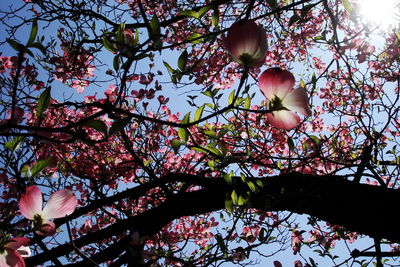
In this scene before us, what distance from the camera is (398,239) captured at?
1.67 meters

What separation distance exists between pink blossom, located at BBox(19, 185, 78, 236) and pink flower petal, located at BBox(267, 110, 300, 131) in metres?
0.61

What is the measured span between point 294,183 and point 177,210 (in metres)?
0.88

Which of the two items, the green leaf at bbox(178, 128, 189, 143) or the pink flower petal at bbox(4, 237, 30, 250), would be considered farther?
the green leaf at bbox(178, 128, 189, 143)

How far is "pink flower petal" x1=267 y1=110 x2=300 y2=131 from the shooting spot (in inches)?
29.5

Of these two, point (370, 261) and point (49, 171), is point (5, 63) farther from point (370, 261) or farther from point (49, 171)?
point (370, 261)

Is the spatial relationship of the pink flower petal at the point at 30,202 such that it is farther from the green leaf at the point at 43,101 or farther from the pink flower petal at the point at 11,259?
the green leaf at the point at 43,101

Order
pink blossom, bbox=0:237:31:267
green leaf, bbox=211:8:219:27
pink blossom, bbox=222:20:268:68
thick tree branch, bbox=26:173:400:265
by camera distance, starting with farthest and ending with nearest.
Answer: thick tree branch, bbox=26:173:400:265 < green leaf, bbox=211:8:219:27 < pink blossom, bbox=0:237:31:267 < pink blossom, bbox=222:20:268:68

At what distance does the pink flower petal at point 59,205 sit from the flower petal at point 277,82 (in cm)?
62

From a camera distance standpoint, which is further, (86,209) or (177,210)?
(177,210)

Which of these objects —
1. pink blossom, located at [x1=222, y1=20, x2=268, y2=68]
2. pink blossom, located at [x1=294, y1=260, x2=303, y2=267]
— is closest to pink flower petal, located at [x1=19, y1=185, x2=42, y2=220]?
pink blossom, located at [x1=222, y1=20, x2=268, y2=68]

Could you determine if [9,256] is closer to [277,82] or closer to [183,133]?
[183,133]

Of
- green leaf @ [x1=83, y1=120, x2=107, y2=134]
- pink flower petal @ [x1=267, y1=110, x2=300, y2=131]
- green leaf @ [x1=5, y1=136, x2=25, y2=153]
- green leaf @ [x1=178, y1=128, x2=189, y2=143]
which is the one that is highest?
green leaf @ [x1=5, y1=136, x2=25, y2=153]

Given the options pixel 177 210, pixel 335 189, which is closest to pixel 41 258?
pixel 177 210

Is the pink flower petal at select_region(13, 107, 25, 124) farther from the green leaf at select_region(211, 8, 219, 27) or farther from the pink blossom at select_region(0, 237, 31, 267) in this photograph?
the green leaf at select_region(211, 8, 219, 27)
